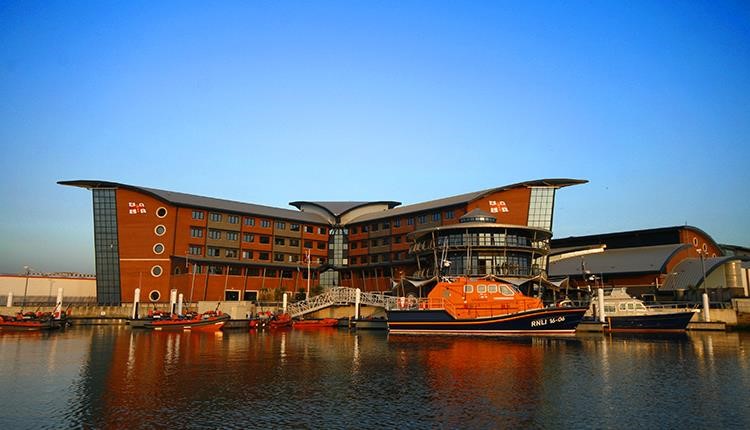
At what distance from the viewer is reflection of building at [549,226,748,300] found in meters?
78.4

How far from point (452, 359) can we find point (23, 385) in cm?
2268

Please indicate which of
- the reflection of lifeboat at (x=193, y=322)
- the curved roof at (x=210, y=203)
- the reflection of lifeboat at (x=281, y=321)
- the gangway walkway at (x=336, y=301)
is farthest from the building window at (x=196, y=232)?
the reflection of lifeboat at (x=281, y=321)

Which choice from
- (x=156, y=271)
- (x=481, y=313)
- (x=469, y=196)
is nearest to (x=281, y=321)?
(x=481, y=313)

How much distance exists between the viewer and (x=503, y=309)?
172 feet

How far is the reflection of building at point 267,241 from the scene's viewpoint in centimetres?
7831

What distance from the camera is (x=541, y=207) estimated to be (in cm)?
8781

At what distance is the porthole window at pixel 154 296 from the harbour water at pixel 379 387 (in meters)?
47.2

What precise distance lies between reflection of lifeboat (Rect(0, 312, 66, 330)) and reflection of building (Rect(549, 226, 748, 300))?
6631 centimetres

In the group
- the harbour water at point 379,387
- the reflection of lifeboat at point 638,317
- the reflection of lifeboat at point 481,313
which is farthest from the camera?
the reflection of lifeboat at point 638,317

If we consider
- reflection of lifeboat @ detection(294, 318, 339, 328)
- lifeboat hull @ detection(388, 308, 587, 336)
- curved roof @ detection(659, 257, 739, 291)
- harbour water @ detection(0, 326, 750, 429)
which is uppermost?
curved roof @ detection(659, 257, 739, 291)

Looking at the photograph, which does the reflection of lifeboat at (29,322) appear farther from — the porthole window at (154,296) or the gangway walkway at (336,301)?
the gangway walkway at (336,301)

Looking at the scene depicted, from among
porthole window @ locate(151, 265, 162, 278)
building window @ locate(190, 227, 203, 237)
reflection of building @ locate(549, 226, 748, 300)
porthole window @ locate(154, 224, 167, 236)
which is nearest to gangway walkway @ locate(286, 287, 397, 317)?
building window @ locate(190, 227, 203, 237)

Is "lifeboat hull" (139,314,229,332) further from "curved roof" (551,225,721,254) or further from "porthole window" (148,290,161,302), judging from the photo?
"curved roof" (551,225,721,254)

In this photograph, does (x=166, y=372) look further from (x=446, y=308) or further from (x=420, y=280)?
(x=420, y=280)
